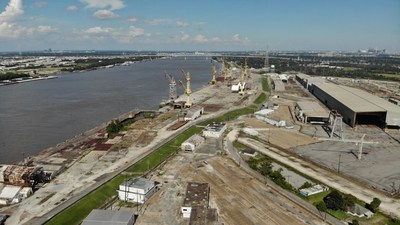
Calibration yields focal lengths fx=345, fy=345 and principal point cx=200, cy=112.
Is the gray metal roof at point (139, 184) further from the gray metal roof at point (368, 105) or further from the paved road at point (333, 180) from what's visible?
the gray metal roof at point (368, 105)

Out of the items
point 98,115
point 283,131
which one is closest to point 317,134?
point 283,131

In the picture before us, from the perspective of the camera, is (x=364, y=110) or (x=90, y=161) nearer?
(x=90, y=161)

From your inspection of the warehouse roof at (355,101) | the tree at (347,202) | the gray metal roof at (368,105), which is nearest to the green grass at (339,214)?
the tree at (347,202)

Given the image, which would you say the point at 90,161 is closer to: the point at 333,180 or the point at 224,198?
the point at 224,198

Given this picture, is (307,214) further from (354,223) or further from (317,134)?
(317,134)

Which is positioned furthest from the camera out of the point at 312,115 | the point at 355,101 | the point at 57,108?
the point at 57,108

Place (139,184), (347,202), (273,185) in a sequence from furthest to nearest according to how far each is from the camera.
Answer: (273,185), (139,184), (347,202)

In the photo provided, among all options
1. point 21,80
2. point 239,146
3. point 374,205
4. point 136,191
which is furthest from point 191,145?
point 21,80
